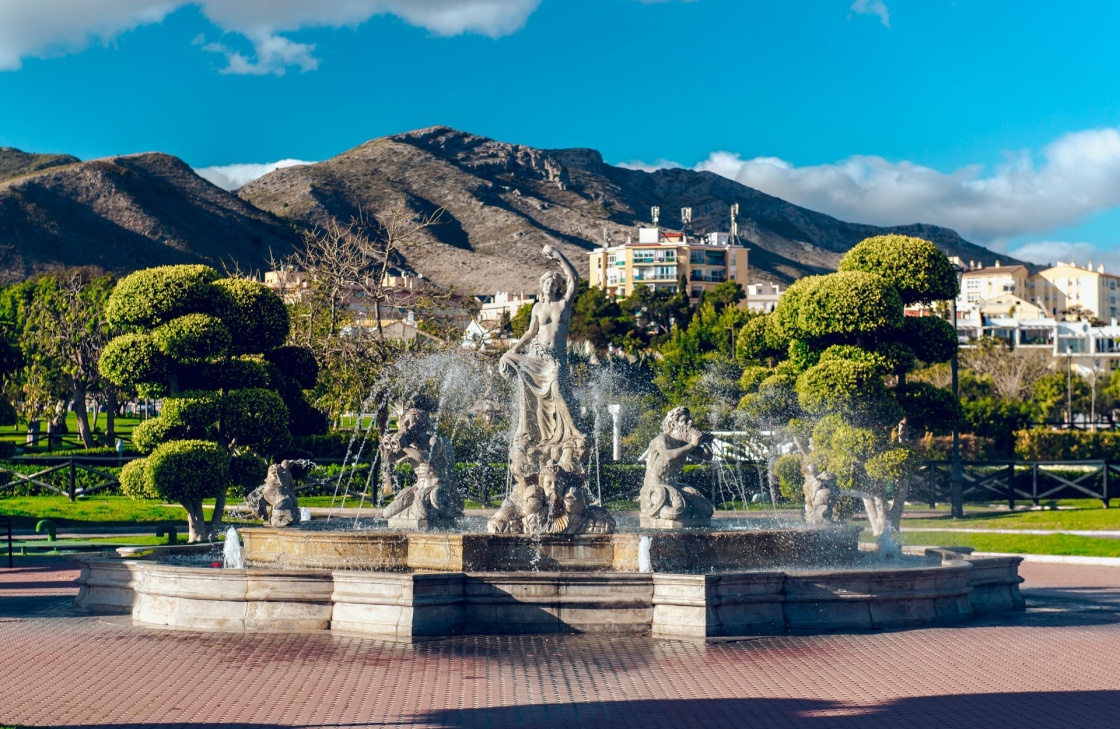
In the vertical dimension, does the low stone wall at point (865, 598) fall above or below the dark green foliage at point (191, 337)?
below

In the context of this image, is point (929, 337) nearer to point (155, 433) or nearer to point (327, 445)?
A: point (327, 445)

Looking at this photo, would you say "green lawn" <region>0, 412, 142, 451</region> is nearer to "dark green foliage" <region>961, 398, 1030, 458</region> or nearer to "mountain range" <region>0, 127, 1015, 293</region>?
"mountain range" <region>0, 127, 1015, 293</region>

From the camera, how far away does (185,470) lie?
23.3 m

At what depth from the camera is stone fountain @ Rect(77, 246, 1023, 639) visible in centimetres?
1257

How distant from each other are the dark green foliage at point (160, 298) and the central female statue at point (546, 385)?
10083 millimetres

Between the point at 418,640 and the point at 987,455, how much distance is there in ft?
124

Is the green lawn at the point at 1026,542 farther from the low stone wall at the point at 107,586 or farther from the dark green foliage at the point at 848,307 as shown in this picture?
the low stone wall at the point at 107,586

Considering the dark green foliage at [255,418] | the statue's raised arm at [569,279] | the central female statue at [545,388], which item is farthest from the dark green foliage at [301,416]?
the statue's raised arm at [569,279]

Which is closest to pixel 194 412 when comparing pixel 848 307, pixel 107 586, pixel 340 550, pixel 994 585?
pixel 107 586

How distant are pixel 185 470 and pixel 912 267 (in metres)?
16.6

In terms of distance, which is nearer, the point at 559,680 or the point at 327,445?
the point at 559,680

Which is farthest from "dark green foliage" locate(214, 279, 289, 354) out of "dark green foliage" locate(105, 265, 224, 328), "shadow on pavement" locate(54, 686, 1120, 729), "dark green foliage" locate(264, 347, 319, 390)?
"shadow on pavement" locate(54, 686, 1120, 729)

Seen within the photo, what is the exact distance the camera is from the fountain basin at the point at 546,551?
13688 millimetres

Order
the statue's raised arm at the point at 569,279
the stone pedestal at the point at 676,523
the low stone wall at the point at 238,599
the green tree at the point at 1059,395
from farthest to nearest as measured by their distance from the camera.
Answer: the green tree at the point at 1059,395 < the statue's raised arm at the point at 569,279 < the stone pedestal at the point at 676,523 < the low stone wall at the point at 238,599
